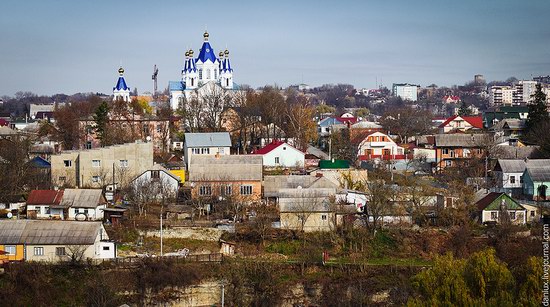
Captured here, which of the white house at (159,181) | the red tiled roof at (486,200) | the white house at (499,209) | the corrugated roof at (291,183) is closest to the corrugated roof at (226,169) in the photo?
the corrugated roof at (291,183)

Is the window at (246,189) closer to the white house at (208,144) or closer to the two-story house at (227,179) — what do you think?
the two-story house at (227,179)

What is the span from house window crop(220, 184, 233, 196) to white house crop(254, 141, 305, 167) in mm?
6491

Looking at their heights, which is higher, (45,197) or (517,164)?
(517,164)

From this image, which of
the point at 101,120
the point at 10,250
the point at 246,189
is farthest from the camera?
the point at 101,120

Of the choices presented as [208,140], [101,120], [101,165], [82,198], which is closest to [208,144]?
[208,140]

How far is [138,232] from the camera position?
75.7 feet

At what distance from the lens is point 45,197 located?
79.3 ft

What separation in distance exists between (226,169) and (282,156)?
6.47 m

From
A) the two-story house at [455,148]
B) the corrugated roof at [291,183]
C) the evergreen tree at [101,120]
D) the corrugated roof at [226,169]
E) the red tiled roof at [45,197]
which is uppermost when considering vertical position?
the evergreen tree at [101,120]

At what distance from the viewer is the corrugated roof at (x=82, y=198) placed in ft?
78.6

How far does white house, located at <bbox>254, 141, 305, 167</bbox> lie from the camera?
32.8 meters

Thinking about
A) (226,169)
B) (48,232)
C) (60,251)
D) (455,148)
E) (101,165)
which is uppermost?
(455,148)

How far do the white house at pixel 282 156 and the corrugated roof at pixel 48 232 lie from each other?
1204cm

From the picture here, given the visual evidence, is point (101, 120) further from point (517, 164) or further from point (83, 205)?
point (517, 164)
